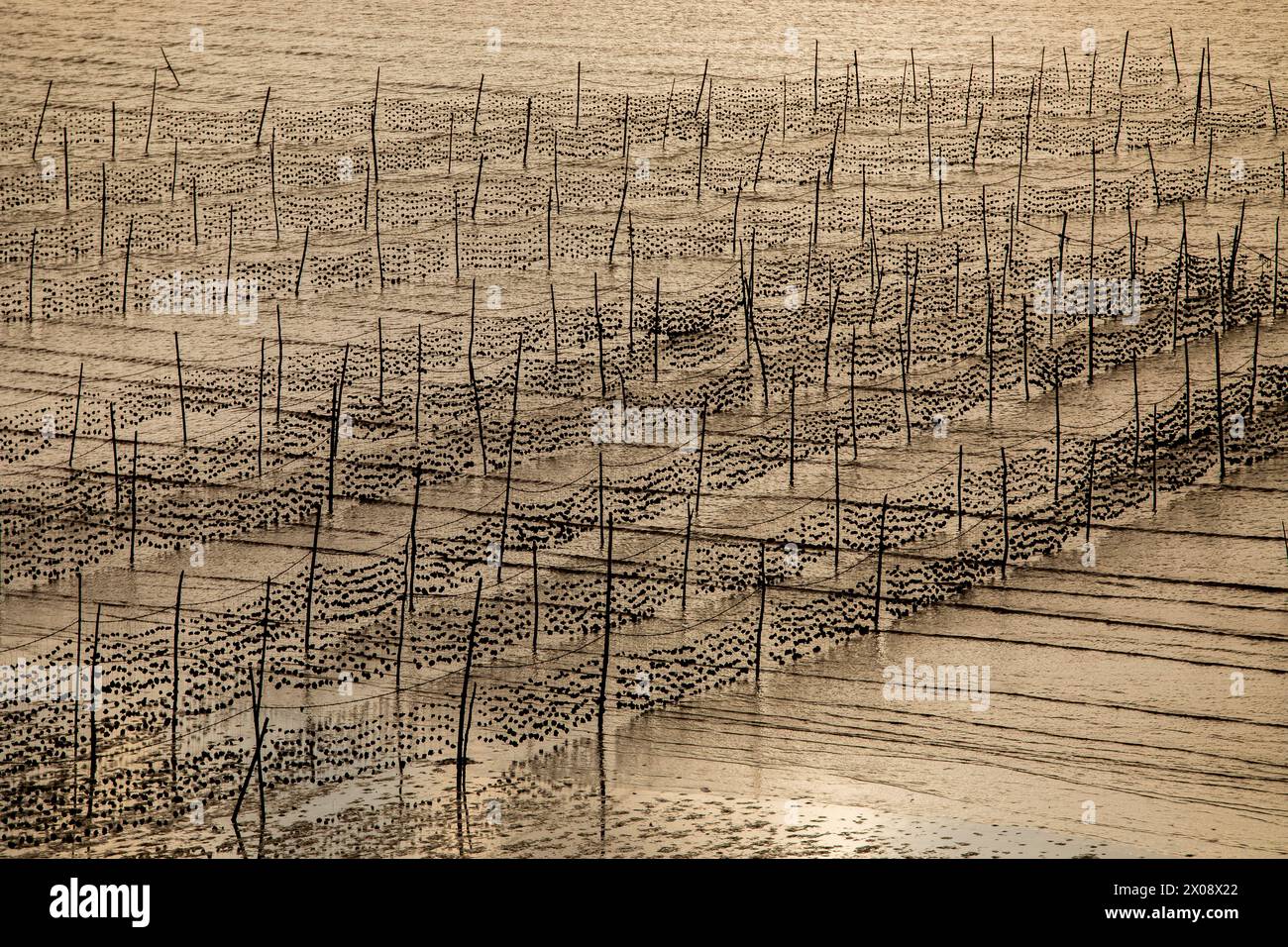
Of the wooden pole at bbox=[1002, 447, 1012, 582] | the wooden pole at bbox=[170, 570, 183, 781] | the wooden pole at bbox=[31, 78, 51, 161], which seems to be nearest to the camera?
the wooden pole at bbox=[170, 570, 183, 781]

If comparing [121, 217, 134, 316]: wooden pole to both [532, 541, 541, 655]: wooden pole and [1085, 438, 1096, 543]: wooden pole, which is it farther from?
[1085, 438, 1096, 543]: wooden pole

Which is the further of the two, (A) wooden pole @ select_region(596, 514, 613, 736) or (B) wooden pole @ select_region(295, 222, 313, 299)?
(B) wooden pole @ select_region(295, 222, 313, 299)

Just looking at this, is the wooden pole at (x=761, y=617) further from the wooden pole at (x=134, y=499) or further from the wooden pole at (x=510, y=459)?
the wooden pole at (x=134, y=499)

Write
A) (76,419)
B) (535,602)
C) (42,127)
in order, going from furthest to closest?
(42,127), (76,419), (535,602)

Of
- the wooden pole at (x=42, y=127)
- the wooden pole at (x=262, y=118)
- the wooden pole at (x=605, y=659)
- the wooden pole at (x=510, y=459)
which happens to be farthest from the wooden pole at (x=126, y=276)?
the wooden pole at (x=605, y=659)

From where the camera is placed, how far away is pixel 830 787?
20781 millimetres

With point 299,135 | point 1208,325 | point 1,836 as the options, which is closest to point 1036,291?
point 1208,325

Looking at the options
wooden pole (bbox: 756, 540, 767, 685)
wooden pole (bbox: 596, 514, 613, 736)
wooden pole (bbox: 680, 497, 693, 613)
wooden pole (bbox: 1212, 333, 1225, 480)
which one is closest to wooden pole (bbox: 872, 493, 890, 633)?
wooden pole (bbox: 756, 540, 767, 685)

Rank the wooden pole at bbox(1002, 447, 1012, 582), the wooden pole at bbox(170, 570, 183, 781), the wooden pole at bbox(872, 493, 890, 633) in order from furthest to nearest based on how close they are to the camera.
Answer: the wooden pole at bbox(1002, 447, 1012, 582) → the wooden pole at bbox(872, 493, 890, 633) → the wooden pole at bbox(170, 570, 183, 781)

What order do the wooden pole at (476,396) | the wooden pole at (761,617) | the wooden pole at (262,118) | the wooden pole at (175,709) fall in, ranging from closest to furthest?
the wooden pole at (175,709) < the wooden pole at (761,617) < the wooden pole at (476,396) < the wooden pole at (262,118)

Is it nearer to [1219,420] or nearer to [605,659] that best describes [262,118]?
[1219,420]

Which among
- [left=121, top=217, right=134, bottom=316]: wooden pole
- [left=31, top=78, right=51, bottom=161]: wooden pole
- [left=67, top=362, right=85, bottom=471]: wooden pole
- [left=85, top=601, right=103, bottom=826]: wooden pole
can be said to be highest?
[left=31, top=78, right=51, bottom=161]: wooden pole

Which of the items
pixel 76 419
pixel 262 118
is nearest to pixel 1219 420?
pixel 76 419

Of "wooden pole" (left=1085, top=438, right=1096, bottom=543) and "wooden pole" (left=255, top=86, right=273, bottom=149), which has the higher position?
"wooden pole" (left=255, top=86, right=273, bottom=149)
